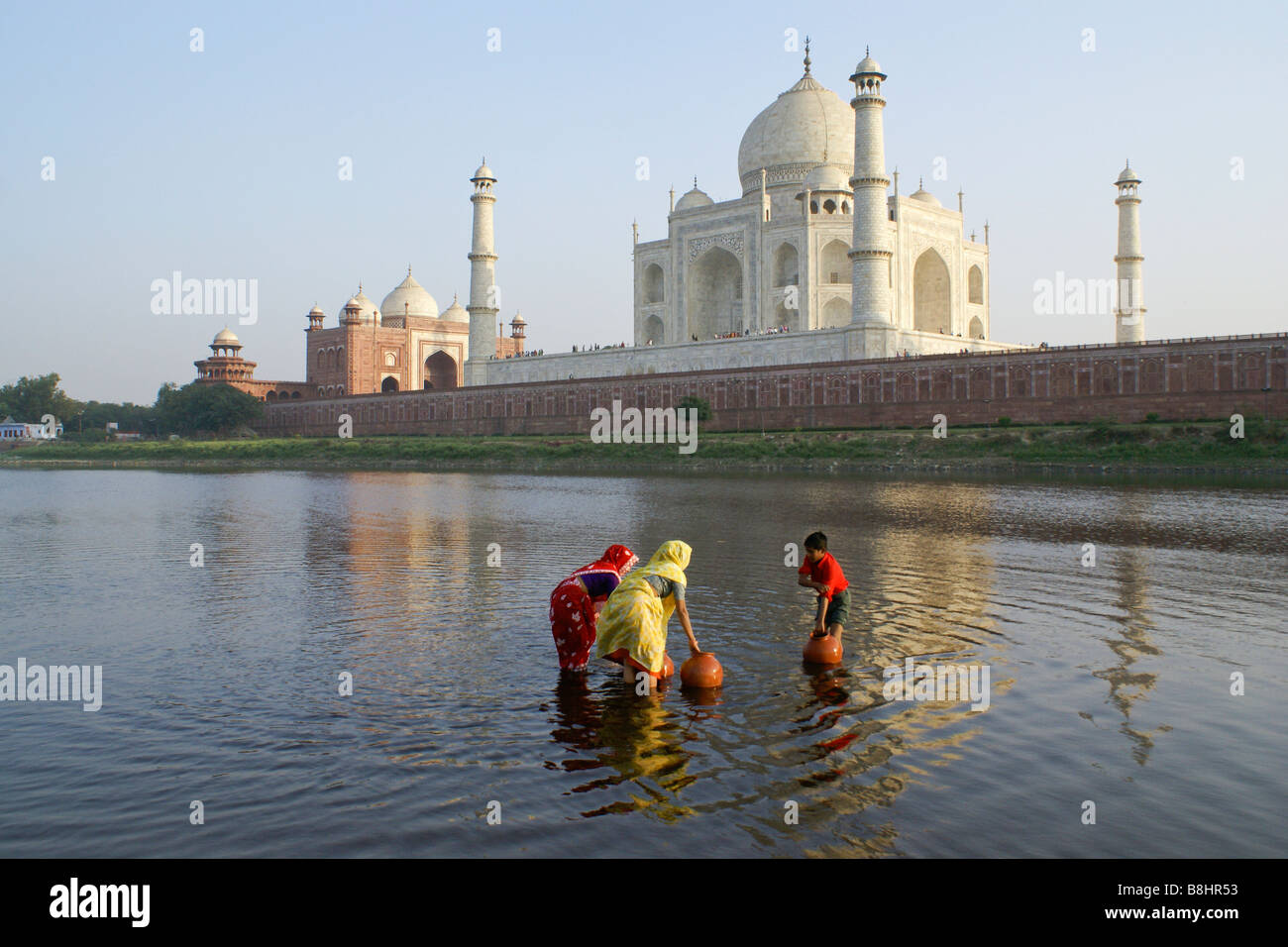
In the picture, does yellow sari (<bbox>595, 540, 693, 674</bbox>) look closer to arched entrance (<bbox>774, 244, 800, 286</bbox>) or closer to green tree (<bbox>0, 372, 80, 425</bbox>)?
arched entrance (<bbox>774, 244, 800, 286</bbox>)

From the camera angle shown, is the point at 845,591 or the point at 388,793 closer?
the point at 388,793

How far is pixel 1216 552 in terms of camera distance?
12.8m

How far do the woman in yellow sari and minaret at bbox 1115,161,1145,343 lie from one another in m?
A: 38.8

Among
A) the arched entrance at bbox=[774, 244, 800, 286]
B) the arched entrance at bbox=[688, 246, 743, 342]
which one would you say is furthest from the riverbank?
the arched entrance at bbox=[774, 244, 800, 286]

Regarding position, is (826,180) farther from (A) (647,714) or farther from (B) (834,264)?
(A) (647,714)

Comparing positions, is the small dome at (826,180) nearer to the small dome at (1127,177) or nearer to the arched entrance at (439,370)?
the small dome at (1127,177)

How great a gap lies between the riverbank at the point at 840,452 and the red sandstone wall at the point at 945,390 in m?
1.20

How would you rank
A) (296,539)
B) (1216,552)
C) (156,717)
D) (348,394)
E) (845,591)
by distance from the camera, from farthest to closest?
(348,394), (296,539), (1216,552), (845,591), (156,717)

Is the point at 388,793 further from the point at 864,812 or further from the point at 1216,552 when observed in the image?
the point at 1216,552

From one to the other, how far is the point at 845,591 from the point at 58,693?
5210 mm

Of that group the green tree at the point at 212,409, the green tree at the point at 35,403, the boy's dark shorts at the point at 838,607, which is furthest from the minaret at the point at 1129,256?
the green tree at the point at 35,403

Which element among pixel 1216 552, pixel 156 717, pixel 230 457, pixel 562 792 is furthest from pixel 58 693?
pixel 230 457

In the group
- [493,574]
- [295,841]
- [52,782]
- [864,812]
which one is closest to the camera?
→ [295,841]

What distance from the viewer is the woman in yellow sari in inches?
248
